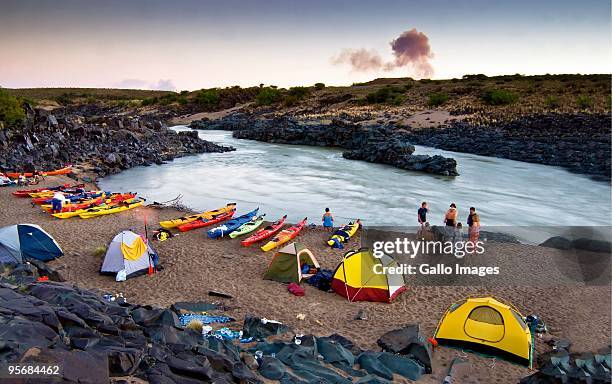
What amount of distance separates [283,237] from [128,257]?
6757mm

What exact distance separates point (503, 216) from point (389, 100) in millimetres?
69506

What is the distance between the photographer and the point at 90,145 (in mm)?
44781

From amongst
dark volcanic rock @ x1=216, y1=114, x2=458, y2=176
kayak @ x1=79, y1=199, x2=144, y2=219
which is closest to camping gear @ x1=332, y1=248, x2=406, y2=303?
kayak @ x1=79, y1=199, x2=144, y2=219

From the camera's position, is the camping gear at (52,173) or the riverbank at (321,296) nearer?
the riverbank at (321,296)

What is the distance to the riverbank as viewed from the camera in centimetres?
1195

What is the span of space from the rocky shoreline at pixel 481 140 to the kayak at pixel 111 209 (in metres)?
26.9

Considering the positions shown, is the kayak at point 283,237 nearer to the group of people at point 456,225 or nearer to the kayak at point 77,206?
the group of people at point 456,225

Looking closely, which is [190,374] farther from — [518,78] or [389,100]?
[518,78]

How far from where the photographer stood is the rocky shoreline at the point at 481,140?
43.4 meters

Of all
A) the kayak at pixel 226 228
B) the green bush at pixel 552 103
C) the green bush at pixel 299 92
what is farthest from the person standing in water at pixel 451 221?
the green bush at pixel 299 92

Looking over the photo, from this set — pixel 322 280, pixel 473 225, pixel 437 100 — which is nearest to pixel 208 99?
pixel 437 100

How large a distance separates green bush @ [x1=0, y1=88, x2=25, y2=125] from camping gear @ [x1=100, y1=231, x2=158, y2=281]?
35.4m

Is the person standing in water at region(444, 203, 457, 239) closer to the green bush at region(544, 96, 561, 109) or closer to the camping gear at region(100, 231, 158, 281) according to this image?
the camping gear at region(100, 231, 158, 281)

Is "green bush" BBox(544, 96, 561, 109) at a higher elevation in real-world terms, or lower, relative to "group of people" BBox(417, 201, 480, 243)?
higher
